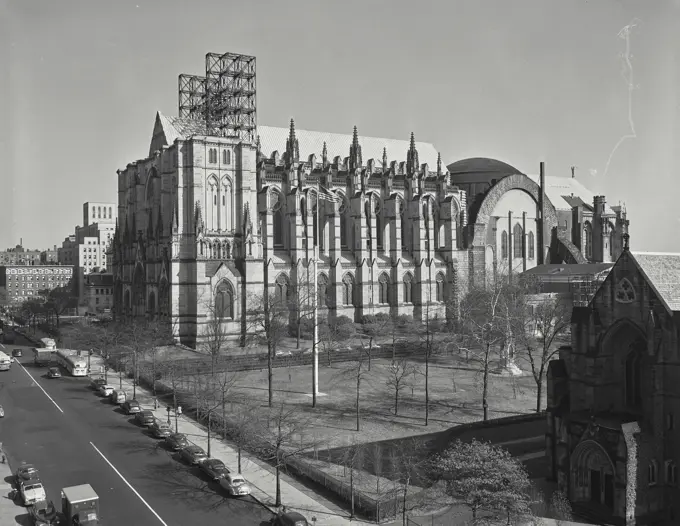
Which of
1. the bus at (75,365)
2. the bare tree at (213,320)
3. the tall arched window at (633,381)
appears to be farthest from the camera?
the bare tree at (213,320)

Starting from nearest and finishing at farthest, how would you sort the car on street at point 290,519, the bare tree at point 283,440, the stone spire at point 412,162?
1. the car on street at point 290,519
2. the bare tree at point 283,440
3. the stone spire at point 412,162

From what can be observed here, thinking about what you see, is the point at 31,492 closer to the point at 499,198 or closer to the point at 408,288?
the point at 408,288

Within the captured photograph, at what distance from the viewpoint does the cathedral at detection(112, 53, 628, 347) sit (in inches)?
2918

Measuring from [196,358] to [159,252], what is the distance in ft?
60.1

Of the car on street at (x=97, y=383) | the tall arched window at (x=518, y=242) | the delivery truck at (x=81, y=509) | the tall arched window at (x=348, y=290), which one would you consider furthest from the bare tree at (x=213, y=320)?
the tall arched window at (x=518, y=242)

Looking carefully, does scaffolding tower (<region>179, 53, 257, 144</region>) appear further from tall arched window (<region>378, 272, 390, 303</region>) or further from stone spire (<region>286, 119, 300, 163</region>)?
tall arched window (<region>378, 272, 390, 303</region>)

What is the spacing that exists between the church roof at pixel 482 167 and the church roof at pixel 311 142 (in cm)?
456

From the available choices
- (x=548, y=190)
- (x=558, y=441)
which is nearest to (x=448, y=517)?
(x=558, y=441)

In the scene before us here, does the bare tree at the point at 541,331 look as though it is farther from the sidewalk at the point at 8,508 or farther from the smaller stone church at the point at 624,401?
the sidewalk at the point at 8,508

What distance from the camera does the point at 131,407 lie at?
154ft

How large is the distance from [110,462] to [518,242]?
83724 mm

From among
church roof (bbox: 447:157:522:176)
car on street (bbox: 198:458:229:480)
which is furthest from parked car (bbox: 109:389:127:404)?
church roof (bbox: 447:157:522:176)

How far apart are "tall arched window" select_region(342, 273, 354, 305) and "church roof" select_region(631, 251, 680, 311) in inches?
2298

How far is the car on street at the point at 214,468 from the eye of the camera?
32.7 m
